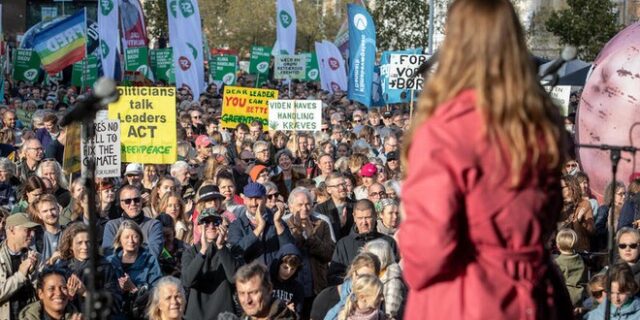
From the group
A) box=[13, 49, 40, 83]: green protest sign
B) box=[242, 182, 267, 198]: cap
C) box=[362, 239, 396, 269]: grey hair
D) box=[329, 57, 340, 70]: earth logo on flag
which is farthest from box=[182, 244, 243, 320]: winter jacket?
box=[13, 49, 40, 83]: green protest sign

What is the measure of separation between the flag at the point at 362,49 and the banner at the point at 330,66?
820 cm

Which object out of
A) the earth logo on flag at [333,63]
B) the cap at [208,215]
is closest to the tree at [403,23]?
the earth logo on flag at [333,63]

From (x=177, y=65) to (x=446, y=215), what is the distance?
1015 inches

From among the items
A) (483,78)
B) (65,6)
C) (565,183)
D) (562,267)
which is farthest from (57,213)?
(65,6)

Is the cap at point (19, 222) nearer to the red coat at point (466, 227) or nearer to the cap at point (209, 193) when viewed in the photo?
the cap at point (209, 193)

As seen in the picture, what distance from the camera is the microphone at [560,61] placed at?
541cm

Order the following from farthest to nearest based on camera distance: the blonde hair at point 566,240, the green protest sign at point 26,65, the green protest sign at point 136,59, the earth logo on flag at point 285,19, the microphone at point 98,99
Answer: the green protest sign at point 26,65 < the earth logo on flag at point 285,19 < the green protest sign at point 136,59 < the blonde hair at point 566,240 < the microphone at point 98,99

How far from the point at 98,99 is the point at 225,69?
3465cm

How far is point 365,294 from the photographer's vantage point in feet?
26.7

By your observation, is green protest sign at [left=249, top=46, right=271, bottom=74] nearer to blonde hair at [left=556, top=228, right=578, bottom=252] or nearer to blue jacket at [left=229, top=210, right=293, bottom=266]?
blue jacket at [left=229, top=210, right=293, bottom=266]

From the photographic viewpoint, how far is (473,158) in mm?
3539

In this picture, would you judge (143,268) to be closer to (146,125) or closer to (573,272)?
(573,272)

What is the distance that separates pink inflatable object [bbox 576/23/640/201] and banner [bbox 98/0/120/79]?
1328cm

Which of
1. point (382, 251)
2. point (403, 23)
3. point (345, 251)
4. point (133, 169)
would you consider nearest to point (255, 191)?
point (345, 251)
